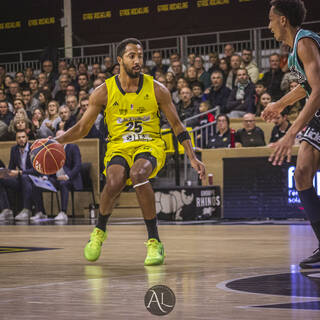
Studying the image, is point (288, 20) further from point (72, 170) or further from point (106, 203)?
point (72, 170)

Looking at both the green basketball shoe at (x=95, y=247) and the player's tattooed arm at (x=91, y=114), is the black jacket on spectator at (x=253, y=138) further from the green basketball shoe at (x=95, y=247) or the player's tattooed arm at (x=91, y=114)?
the green basketball shoe at (x=95, y=247)

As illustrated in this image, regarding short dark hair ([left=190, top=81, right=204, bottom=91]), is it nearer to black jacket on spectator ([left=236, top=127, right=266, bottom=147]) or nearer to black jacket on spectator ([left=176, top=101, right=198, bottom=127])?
black jacket on spectator ([left=176, top=101, right=198, bottom=127])

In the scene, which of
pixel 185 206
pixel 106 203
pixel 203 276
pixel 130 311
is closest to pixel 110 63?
pixel 185 206

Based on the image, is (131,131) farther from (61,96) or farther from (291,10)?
(61,96)

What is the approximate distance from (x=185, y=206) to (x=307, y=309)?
30.3 ft

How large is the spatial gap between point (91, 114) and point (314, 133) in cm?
191

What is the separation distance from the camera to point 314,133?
17.0 feet

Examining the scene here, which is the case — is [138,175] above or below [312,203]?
above

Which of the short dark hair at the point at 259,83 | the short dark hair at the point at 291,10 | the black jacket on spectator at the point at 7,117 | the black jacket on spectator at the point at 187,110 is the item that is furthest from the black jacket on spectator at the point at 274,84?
the short dark hair at the point at 291,10

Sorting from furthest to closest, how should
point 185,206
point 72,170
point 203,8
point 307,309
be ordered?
point 203,8, point 72,170, point 185,206, point 307,309

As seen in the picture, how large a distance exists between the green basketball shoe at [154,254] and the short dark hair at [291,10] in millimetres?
1929

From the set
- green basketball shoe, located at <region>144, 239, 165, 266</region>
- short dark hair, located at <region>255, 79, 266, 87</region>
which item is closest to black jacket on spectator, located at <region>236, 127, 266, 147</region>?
short dark hair, located at <region>255, 79, 266, 87</region>

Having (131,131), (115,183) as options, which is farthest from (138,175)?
(131,131)

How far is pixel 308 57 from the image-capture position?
5020mm
